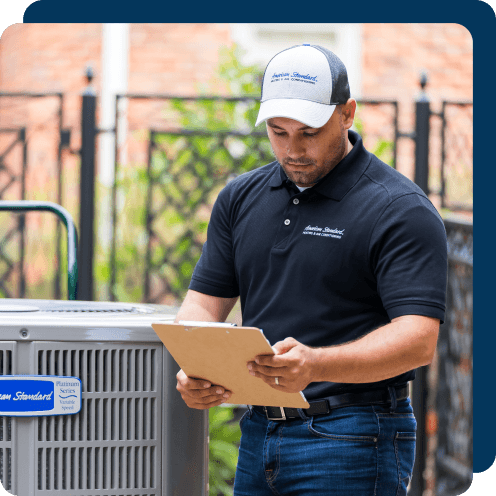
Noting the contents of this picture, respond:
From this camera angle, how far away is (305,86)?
1811 millimetres

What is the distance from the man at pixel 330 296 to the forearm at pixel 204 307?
121mm

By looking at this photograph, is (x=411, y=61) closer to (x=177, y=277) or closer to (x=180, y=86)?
(x=180, y=86)

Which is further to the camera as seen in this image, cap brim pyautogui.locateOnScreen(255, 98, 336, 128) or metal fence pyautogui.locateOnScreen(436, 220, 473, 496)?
metal fence pyautogui.locateOnScreen(436, 220, 473, 496)

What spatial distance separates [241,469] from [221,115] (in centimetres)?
281

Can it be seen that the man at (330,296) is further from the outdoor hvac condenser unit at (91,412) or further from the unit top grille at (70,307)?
the unit top grille at (70,307)

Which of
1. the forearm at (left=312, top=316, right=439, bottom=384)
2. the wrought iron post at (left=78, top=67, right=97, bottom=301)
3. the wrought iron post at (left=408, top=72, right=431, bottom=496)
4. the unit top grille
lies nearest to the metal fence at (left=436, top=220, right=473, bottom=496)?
the wrought iron post at (left=408, top=72, right=431, bottom=496)

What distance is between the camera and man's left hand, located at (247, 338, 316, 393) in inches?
60.3

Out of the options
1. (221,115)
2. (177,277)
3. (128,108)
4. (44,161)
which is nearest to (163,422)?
(177,277)

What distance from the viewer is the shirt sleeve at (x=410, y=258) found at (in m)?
1.64

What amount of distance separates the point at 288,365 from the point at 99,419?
0.63m

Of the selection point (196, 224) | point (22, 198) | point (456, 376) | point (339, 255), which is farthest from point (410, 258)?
point (22, 198)

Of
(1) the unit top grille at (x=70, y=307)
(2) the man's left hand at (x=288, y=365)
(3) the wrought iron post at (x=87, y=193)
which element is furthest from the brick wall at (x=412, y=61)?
(2) the man's left hand at (x=288, y=365)

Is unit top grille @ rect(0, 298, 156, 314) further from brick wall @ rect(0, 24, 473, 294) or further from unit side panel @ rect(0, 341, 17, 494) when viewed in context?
brick wall @ rect(0, 24, 473, 294)

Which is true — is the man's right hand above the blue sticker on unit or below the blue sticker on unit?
above
